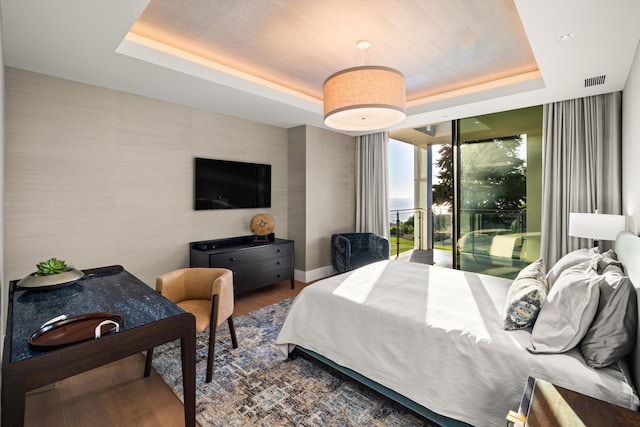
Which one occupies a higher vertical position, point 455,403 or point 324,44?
point 324,44

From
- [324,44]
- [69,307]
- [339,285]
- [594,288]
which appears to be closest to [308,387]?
[339,285]

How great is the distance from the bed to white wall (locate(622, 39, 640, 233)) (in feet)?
1.80

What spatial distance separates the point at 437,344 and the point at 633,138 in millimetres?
2339

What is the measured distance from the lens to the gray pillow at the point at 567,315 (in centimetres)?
146

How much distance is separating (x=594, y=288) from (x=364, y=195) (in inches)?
159

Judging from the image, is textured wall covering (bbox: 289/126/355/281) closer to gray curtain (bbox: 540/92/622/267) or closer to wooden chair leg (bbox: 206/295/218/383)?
wooden chair leg (bbox: 206/295/218/383)

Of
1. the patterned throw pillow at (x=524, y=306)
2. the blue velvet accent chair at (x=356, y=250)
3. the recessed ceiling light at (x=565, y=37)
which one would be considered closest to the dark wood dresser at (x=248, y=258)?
the blue velvet accent chair at (x=356, y=250)

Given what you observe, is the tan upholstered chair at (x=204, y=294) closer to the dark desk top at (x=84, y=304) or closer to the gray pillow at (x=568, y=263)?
the dark desk top at (x=84, y=304)

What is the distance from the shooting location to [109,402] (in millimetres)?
1997

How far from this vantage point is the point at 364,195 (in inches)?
214

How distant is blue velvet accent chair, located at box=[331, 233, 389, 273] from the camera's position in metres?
4.59

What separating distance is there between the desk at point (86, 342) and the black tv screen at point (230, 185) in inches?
76.0

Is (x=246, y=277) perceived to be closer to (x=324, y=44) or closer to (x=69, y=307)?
(x=69, y=307)

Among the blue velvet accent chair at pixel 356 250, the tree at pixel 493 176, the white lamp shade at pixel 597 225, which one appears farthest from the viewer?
the blue velvet accent chair at pixel 356 250
